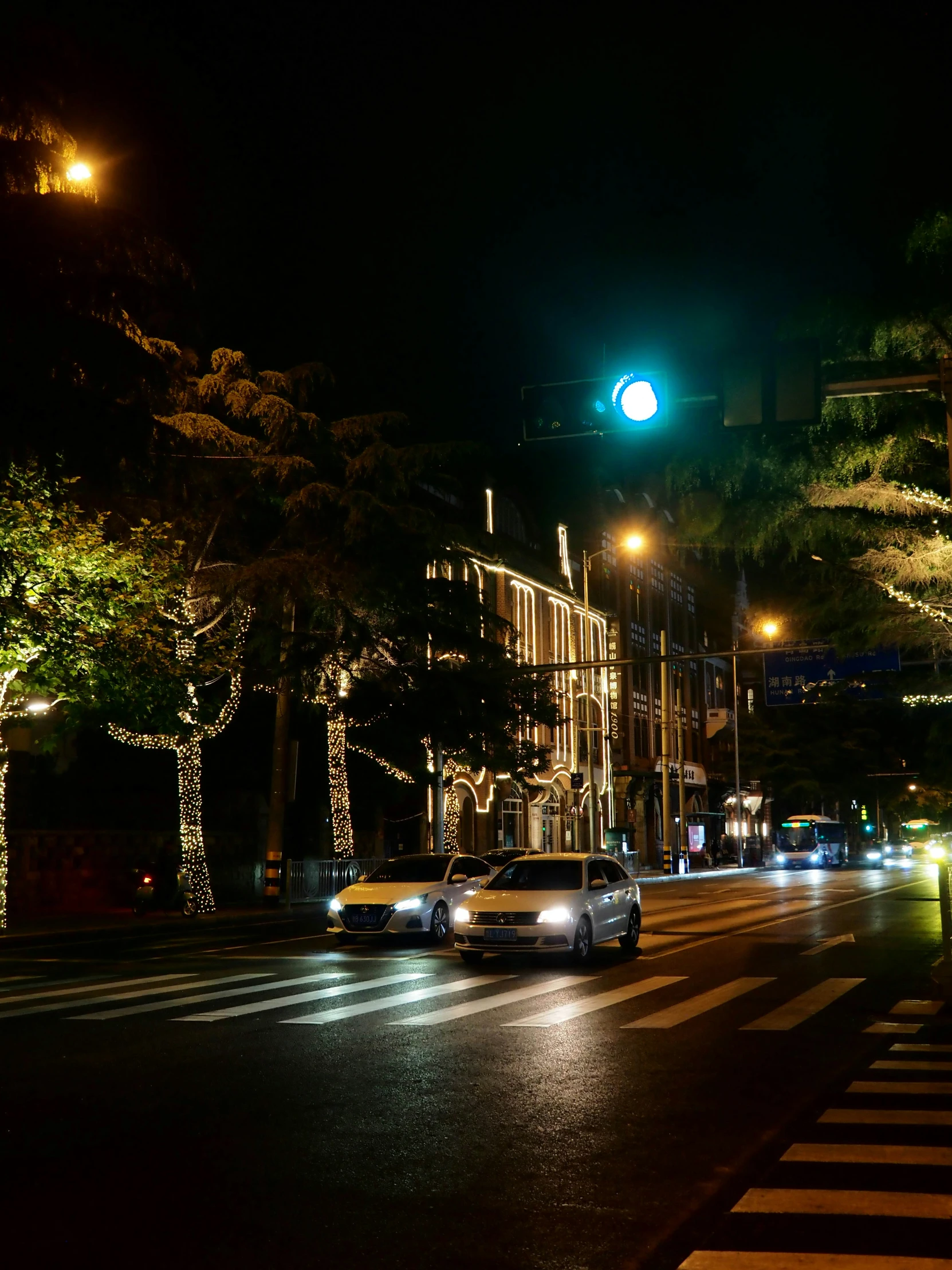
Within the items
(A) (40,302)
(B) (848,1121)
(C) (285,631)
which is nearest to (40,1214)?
(B) (848,1121)

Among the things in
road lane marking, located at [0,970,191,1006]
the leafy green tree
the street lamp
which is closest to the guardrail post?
road lane marking, located at [0,970,191,1006]

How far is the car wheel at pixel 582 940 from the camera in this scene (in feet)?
60.4

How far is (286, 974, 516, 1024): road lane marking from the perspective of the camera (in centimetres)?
1302

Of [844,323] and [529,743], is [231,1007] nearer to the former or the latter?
[844,323]

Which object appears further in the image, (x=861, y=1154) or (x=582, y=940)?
(x=582, y=940)

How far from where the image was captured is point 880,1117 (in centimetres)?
830

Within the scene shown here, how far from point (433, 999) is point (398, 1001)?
39cm

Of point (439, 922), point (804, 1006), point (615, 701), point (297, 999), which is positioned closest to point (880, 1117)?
point (804, 1006)

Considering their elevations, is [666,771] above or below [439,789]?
above

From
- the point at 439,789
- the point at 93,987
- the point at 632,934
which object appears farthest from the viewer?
the point at 439,789

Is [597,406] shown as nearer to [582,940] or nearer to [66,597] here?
[582,940]

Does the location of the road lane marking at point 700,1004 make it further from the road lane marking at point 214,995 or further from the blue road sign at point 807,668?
the blue road sign at point 807,668

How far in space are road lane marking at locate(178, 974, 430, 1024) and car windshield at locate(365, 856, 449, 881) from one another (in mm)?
5879

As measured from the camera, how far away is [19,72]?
1583 centimetres
